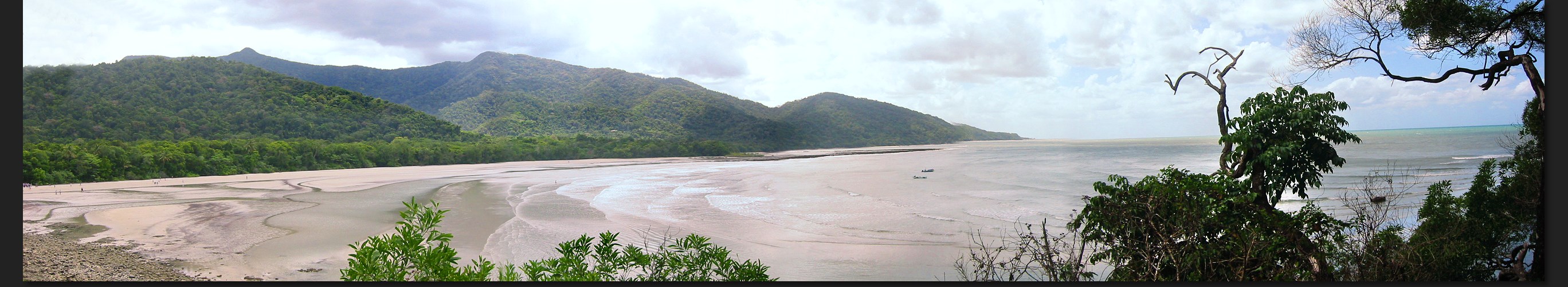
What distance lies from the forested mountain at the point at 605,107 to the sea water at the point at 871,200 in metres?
0.93

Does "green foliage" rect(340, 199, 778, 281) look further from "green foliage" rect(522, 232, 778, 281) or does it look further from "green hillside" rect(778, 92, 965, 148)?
"green hillside" rect(778, 92, 965, 148)

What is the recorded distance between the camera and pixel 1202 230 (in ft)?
8.54

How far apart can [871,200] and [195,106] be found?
9297 millimetres

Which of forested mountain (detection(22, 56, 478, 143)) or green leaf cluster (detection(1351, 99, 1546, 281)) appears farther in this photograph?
forested mountain (detection(22, 56, 478, 143))

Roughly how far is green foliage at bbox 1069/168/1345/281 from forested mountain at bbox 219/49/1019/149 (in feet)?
19.1

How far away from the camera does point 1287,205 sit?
7.43 m

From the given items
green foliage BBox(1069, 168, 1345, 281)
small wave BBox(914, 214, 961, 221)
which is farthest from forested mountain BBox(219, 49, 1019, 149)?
green foliage BBox(1069, 168, 1345, 281)

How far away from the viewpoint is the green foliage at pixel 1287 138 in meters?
2.58

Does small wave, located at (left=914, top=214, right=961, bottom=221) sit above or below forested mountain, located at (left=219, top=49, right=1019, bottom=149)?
below

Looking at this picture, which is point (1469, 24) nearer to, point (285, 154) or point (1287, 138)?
point (1287, 138)

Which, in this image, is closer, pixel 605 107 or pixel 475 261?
pixel 475 261

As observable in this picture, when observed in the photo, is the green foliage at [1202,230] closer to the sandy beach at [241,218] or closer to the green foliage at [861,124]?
the sandy beach at [241,218]

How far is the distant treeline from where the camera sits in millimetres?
6297

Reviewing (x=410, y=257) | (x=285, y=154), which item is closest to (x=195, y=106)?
(x=285, y=154)
